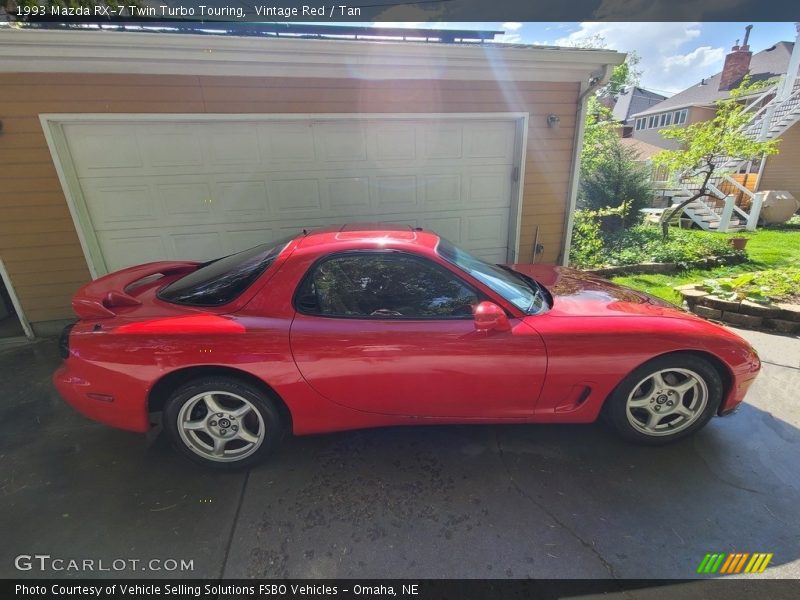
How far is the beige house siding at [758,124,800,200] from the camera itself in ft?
44.0

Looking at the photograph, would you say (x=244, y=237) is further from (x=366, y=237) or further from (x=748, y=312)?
(x=748, y=312)

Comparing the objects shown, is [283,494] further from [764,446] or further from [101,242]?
[101,242]

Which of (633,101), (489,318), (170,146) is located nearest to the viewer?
(489,318)

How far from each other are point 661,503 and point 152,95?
18.2 ft

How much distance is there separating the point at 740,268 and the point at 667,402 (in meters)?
5.75

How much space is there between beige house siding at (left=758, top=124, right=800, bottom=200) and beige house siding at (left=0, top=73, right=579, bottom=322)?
14.6 m

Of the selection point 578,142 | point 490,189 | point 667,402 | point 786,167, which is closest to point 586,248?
point 578,142

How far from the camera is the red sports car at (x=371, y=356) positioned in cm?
203

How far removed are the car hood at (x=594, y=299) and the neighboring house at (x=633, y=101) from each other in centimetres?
3654

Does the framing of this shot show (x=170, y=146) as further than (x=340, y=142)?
No

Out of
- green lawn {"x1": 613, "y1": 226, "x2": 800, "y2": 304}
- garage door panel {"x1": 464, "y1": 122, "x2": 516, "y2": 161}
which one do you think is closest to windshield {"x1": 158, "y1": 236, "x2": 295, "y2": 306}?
garage door panel {"x1": 464, "y1": 122, "x2": 516, "y2": 161}

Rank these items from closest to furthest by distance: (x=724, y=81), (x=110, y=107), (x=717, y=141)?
(x=110, y=107), (x=717, y=141), (x=724, y=81)

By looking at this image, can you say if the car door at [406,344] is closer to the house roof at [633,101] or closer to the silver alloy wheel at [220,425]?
the silver alloy wheel at [220,425]

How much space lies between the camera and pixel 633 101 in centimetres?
3297
